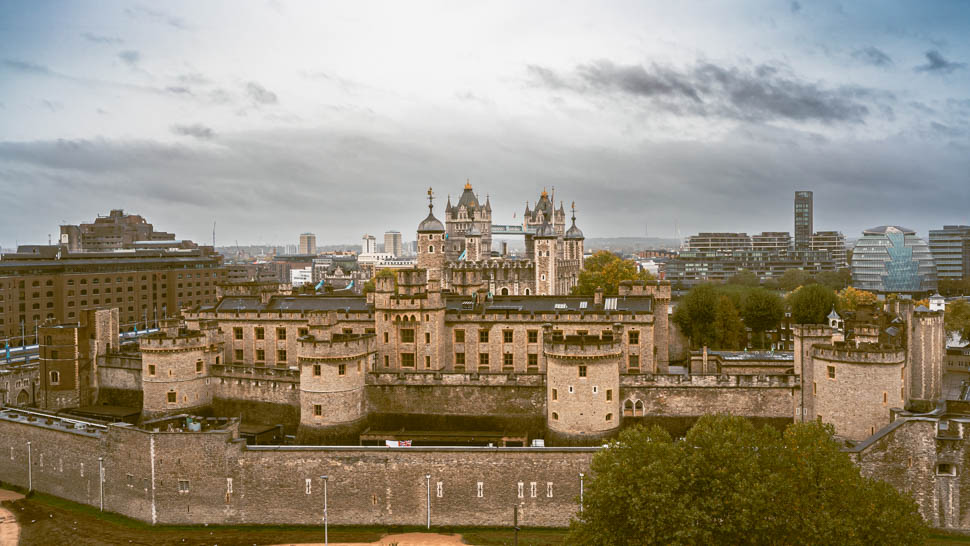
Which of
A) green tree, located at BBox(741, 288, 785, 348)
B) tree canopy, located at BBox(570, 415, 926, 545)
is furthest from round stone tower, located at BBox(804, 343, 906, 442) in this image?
green tree, located at BBox(741, 288, 785, 348)

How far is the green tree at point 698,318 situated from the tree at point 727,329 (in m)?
0.63

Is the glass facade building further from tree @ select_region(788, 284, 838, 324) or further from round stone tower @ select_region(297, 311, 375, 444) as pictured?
round stone tower @ select_region(297, 311, 375, 444)

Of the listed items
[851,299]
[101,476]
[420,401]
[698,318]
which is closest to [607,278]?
[698,318]

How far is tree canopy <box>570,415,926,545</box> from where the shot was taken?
36125mm

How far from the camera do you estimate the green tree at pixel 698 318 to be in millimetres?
89869

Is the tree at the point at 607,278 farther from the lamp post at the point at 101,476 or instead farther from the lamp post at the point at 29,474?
the lamp post at the point at 29,474

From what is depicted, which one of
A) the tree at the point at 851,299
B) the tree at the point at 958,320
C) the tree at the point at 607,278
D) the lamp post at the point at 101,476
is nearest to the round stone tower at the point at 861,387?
the lamp post at the point at 101,476

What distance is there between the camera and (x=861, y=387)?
5000 centimetres

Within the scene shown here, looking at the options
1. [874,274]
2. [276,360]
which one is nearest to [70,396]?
[276,360]

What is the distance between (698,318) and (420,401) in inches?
1752

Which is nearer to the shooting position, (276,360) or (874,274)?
(276,360)

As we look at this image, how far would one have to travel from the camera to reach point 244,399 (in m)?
62.2

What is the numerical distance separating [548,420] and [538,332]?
40.1 ft

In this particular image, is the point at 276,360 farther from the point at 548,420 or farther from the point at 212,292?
the point at 212,292
